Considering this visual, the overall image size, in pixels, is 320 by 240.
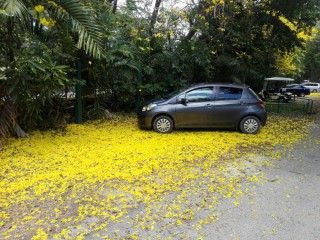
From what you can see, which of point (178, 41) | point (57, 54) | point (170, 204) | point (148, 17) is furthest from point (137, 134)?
point (148, 17)

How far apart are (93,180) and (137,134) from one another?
10.7 feet

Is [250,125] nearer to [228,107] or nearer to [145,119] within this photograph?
[228,107]

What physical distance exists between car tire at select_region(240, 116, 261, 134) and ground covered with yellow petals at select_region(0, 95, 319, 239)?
0.80 feet

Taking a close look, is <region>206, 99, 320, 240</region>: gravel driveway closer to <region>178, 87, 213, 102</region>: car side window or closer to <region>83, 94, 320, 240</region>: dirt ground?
<region>83, 94, 320, 240</region>: dirt ground

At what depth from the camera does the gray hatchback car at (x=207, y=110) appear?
765 centimetres

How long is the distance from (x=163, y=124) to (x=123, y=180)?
3.39m

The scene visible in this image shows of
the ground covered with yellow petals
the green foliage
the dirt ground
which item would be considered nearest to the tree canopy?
the ground covered with yellow petals

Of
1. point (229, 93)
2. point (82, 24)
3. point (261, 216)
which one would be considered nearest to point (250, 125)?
point (229, 93)

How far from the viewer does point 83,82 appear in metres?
8.16

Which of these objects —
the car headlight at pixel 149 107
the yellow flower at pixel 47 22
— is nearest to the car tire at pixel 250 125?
the car headlight at pixel 149 107

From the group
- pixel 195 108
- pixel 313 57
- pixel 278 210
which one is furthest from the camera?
pixel 313 57

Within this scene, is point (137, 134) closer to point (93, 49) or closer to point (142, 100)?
point (93, 49)

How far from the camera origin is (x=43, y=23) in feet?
18.4

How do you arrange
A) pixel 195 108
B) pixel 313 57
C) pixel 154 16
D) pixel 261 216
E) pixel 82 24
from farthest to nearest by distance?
pixel 313 57 < pixel 154 16 < pixel 195 108 < pixel 82 24 < pixel 261 216
